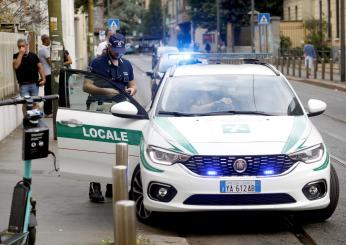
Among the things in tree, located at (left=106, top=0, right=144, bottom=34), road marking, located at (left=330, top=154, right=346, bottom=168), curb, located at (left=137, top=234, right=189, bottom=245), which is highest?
tree, located at (left=106, top=0, right=144, bottom=34)

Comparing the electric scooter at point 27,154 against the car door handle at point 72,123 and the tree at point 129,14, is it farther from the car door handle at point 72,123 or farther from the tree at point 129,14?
the tree at point 129,14

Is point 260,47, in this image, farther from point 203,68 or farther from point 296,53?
point 203,68

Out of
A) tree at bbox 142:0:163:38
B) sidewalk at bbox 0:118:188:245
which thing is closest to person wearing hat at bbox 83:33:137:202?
sidewalk at bbox 0:118:188:245

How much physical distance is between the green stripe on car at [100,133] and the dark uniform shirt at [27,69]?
769cm

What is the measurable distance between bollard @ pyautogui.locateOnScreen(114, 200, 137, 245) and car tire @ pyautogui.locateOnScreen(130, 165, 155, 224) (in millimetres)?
3274

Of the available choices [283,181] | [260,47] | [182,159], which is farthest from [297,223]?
[260,47]

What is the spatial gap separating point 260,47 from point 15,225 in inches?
1674

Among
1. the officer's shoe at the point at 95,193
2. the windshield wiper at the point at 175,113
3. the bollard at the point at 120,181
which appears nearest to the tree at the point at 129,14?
the officer's shoe at the point at 95,193

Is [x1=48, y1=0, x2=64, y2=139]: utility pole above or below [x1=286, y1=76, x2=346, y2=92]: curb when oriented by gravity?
above

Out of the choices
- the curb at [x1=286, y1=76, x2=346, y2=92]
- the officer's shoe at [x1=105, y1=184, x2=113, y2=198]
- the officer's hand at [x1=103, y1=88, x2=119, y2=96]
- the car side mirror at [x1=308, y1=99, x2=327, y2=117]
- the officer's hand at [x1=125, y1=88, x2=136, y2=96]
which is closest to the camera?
the car side mirror at [x1=308, y1=99, x2=327, y2=117]

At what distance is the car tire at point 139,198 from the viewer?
7637 millimetres

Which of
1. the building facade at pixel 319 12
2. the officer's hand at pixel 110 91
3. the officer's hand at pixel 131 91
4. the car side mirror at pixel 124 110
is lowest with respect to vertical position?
the car side mirror at pixel 124 110

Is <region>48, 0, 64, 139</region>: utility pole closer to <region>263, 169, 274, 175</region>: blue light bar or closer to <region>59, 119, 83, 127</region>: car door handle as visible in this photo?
<region>59, 119, 83, 127</region>: car door handle

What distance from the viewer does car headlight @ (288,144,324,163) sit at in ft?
23.3
